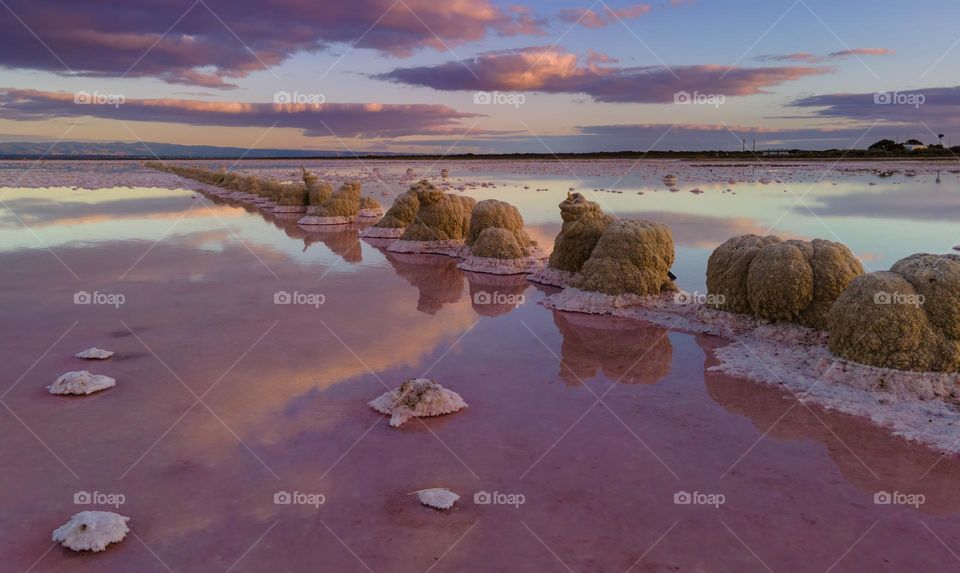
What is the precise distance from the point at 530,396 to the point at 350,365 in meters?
4.28

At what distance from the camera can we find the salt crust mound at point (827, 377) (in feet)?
35.6

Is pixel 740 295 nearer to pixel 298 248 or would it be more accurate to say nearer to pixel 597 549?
pixel 597 549

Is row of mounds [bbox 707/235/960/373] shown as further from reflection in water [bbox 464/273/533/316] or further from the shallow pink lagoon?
reflection in water [bbox 464/273/533/316]

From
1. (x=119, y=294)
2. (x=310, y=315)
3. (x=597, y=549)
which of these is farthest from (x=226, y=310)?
(x=597, y=549)

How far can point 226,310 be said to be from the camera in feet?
60.3

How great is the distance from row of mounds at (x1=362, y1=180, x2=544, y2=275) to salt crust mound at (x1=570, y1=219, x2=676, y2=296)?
19.1ft

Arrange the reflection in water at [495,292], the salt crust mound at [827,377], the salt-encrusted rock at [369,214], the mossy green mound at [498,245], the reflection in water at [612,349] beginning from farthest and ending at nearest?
the salt-encrusted rock at [369,214] → the mossy green mound at [498,245] → the reflection in water at [495,292] → the reflection in water at [612,349] → the salt crust mound at [827,377]
